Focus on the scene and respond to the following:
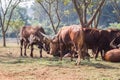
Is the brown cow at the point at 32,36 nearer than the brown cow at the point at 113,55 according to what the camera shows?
No

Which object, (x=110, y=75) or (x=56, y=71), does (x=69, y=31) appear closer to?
(x=56, y=71)

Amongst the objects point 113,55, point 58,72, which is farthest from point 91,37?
point 58,72

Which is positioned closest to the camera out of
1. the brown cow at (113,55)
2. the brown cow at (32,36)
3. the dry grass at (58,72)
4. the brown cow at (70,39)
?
the dry grass at (58,72)

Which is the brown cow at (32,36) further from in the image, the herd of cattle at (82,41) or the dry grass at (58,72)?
the dry grass at (58,72)

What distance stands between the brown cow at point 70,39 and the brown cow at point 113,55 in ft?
6.03

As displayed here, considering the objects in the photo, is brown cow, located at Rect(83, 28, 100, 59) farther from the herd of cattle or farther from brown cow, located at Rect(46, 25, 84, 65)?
brown cow, located at Rect(46, 25, 84, 65)

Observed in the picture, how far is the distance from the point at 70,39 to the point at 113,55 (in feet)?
8.47

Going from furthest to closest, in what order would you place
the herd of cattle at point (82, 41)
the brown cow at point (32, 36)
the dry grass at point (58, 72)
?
the brown cow at point (32, 36) < the herd of cattle at point (82, 41) < the dry grass at point (58, 72)

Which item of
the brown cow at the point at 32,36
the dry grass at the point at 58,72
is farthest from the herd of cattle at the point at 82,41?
the dry grass at the point at 58,72

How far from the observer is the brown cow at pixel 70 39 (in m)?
14.9

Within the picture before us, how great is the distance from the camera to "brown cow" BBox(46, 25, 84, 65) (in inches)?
585

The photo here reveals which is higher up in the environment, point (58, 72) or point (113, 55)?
point (113, 55)

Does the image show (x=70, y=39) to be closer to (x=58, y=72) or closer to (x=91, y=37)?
(x=91, y=37)

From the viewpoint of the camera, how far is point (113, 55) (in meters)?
16.7
